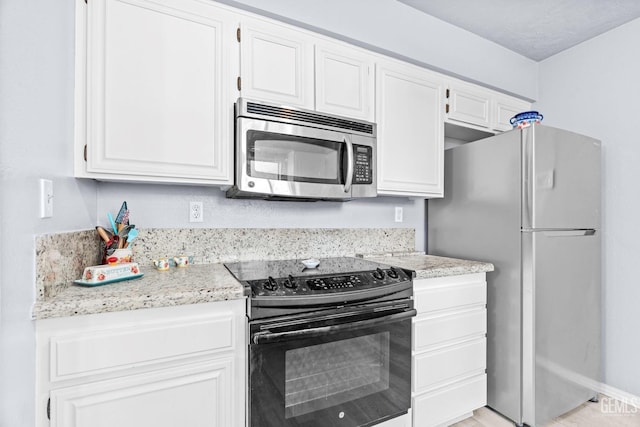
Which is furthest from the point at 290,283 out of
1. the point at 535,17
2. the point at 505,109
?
the point at 535,17

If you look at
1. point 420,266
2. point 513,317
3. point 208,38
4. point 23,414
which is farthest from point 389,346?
point 208,38

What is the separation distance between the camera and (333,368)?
1.44 m

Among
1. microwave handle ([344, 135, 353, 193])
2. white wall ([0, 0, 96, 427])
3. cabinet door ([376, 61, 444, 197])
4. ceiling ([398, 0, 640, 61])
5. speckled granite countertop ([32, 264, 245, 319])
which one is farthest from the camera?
ceiling ([398, 0, 640, 61])

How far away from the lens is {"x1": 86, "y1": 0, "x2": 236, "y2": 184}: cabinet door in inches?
53.6

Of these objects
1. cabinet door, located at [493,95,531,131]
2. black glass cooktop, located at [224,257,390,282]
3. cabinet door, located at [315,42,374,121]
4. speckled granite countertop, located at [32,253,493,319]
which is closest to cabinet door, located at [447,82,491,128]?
cabinet door, located at [493,95,531,131]

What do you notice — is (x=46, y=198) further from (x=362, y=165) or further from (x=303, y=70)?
(x=362, y=165)

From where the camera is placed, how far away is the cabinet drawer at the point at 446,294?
1726 mm

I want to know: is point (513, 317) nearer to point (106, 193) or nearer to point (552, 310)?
point (552, 310)

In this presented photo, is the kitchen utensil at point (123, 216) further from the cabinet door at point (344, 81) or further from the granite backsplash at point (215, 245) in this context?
the cabinet door at point (344, 81)

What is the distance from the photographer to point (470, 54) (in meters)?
2.48

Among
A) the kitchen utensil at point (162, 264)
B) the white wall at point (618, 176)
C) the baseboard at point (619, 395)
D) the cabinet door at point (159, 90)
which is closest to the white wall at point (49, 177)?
the cabinet door at point (159, 90)

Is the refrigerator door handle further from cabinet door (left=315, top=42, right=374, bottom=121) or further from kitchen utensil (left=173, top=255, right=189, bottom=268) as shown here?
kitchen utensil (left=173, top=255, right=189, bottom=268)

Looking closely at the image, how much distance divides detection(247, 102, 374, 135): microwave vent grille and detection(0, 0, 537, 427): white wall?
1.85 feet

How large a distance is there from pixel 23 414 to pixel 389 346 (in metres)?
1.37
